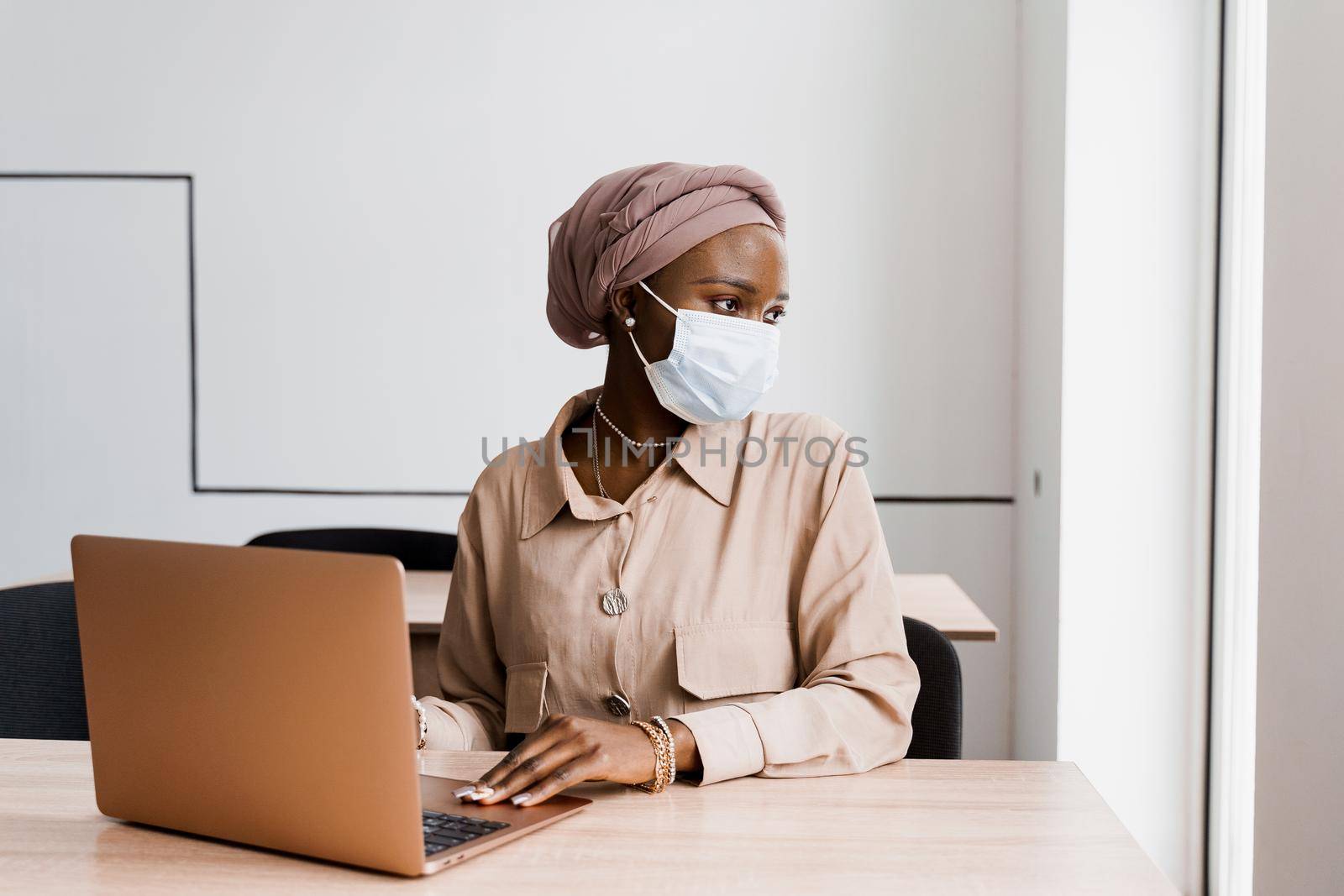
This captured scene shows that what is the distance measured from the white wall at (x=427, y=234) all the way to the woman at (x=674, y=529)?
2080 mm

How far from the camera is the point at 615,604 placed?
1.43 m

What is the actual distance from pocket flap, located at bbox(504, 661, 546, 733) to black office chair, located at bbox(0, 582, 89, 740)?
2.57ft

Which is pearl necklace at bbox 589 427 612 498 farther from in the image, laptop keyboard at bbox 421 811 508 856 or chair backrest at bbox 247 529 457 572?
chair backrest at bbox 247 529 457 572

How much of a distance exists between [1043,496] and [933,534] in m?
0.45

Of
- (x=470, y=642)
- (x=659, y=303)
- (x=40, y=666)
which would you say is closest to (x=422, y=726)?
(x=470, y=642)

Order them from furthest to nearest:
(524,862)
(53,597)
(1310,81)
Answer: (53,597) → (1310,81) → (524,862)

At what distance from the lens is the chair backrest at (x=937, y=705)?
5.19 feet

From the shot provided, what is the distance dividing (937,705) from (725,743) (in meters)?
0.52

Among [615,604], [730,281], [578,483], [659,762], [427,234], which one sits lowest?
[659,762]

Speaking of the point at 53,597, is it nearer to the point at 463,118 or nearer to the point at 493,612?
the point at 493,612

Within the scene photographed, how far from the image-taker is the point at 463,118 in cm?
361

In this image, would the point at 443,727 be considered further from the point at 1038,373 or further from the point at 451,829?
the point at 1038,373

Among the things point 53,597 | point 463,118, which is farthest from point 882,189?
point 53,597

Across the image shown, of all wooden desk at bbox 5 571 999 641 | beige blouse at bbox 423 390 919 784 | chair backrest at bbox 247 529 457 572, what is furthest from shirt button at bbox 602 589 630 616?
chair backrest at bbox 247 529 457 572
